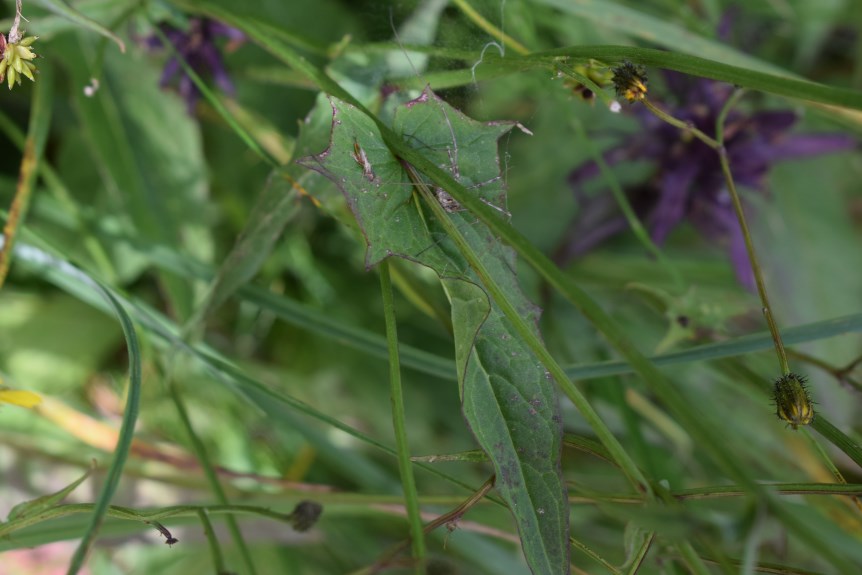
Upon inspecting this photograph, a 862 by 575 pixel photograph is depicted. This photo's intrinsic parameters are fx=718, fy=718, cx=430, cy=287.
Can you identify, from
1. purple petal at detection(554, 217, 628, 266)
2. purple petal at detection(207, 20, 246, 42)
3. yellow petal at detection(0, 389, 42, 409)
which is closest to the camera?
yellow petal at detection(0, 389, 42, 409)

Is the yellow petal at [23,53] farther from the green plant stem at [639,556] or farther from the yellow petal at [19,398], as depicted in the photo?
the green plant stem at [639,556]

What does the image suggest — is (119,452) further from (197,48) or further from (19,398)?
(197,48)

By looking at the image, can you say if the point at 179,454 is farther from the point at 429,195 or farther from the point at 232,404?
the point at 429,195

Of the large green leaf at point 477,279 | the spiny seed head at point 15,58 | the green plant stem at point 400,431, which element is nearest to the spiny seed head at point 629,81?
the large green leaf at point 477,279

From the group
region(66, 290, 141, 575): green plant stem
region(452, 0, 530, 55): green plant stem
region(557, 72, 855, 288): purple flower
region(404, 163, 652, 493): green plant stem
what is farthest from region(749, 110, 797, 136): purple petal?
region(66, 290, 141, 575): green plant stem

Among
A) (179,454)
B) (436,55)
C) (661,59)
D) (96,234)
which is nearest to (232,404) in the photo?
(179,454)

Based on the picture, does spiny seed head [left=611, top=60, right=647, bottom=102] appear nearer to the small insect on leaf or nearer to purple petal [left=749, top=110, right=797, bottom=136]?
the small insect on leaf
